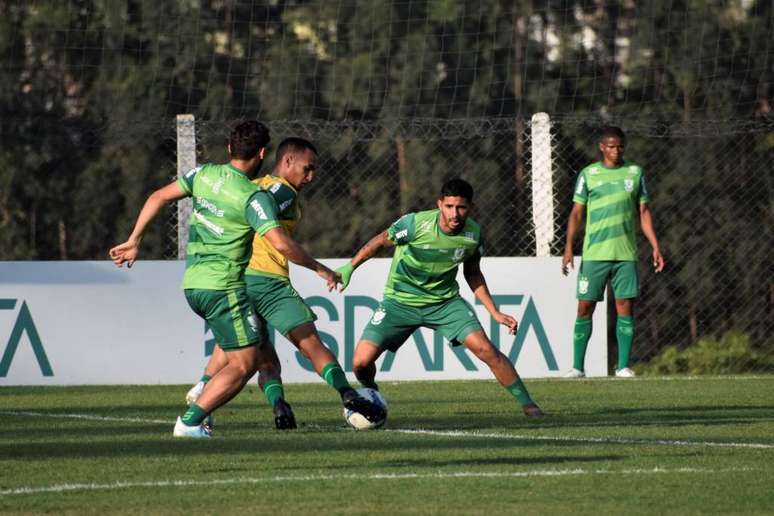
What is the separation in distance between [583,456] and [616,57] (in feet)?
50.3

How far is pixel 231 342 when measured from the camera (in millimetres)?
8523

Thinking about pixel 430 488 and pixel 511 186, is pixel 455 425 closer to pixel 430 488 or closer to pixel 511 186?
pixel 430 488

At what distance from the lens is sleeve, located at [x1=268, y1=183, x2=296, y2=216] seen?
962cm

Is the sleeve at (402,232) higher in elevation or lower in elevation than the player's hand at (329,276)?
lower

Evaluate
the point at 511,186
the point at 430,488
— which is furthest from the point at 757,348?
the point at 430,488

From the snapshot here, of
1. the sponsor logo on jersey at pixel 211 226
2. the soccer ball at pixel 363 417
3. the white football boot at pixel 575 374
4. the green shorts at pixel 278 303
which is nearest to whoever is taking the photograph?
the sponsor logo on jersey at pixel 211 226

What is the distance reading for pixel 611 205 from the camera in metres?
14.2

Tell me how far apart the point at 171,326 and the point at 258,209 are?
247 inches

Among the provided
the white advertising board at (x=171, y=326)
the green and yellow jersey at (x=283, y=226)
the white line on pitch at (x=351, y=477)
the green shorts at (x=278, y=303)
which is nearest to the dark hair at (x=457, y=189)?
the green and yellow jersey at (x=283, y=226)

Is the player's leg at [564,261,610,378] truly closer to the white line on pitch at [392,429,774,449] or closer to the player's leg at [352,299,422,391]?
the player's leg at [352,299,422,391]

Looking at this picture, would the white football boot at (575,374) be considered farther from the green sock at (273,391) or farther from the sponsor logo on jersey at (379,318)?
the green sock at (273,391)

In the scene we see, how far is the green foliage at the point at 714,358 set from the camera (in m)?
17.0

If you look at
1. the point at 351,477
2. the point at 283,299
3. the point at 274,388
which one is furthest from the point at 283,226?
the point at 351,477

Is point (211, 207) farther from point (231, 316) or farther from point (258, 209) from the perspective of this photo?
point (231, 316)
